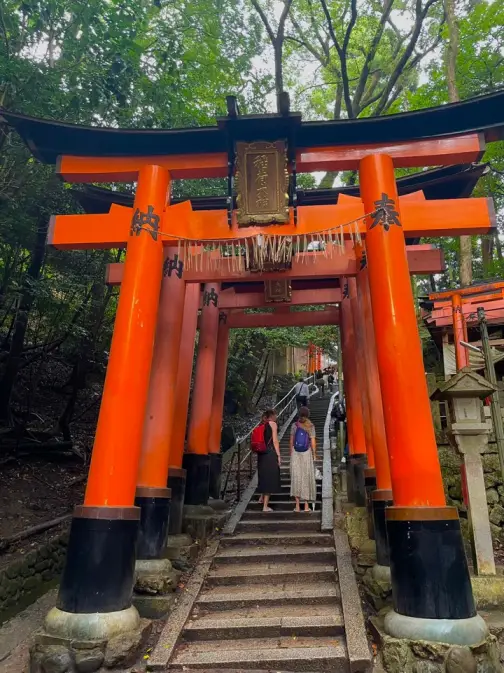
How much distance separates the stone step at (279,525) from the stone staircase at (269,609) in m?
0.02

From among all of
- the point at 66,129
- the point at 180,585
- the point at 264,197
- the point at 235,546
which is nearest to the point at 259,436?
the point at 235,546

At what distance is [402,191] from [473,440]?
388 cm

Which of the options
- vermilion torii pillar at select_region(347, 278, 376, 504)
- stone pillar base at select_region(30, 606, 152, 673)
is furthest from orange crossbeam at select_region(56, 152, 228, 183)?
stone pillar base at select_region(30, 606, 152, 673)

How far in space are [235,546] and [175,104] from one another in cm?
810

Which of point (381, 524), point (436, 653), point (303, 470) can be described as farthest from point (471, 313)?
point (436, 653)

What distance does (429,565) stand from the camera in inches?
162

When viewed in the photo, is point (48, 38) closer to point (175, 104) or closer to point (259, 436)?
point (175, 104)

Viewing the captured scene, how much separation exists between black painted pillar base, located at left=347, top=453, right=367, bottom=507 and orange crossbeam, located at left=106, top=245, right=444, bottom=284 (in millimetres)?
3281

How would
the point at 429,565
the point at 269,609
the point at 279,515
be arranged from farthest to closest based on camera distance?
the point at 279,515, the point at 269,609, the point at 429,565

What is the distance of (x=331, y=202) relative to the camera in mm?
7523

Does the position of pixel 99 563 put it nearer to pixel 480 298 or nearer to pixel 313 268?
pixel 313 268

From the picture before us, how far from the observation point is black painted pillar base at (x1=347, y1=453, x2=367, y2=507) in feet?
25.3

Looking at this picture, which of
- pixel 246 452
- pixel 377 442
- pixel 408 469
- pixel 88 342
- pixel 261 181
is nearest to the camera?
pixel 408 469

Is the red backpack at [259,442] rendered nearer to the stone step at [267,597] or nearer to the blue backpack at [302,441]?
the blue backpack at [302,441]
